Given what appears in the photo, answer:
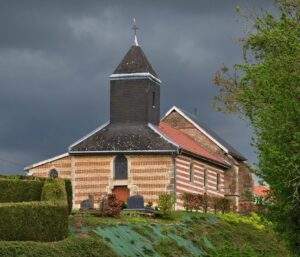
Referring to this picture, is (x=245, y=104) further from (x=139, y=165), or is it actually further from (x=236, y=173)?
(x=236, y=173)

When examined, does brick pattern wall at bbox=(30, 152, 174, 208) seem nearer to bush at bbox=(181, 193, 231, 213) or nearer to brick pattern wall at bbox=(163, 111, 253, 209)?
bush at bbox=(181, 193, 231, 213)

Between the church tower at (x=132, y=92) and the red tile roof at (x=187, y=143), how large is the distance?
7.69ft

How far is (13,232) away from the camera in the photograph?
3403cm

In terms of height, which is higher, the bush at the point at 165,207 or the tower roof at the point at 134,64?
the tower roof at the point at 134,64

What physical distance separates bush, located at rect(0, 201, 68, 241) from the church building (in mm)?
30934

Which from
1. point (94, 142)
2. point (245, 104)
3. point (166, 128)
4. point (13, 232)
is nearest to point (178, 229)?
point (245, 104)

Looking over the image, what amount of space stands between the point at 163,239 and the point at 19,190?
7960 millimetres

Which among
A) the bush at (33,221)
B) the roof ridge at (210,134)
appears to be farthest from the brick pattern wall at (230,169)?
the bush at (33,221)

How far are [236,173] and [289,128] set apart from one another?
149ft

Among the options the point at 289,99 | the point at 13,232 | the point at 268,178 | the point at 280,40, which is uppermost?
the point at 280,40

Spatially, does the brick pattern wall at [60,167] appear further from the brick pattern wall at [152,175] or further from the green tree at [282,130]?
the green tree at [282,130]

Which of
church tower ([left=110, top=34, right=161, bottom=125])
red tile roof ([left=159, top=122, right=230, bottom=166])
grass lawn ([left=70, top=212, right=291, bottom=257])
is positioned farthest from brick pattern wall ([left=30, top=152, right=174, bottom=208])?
grass lawn ([left=70, top=212, right=291, bottom=257])

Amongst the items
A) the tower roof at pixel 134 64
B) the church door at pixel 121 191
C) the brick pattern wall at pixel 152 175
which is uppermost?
the tower roof at pixel 134 64

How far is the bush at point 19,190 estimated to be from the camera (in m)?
41.2
